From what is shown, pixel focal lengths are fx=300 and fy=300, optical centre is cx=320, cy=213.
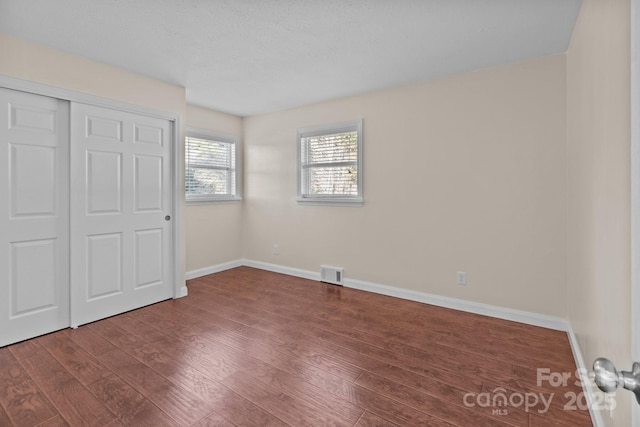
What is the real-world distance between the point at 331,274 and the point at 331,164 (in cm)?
156

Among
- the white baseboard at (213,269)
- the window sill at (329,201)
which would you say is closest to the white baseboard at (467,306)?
the window sill at (329,201)

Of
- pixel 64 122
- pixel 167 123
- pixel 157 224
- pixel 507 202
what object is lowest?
pixel 157 224

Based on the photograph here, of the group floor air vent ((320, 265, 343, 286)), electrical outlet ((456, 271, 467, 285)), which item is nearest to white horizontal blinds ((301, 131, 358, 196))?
floor air vent ((320, 265, 343, 286))

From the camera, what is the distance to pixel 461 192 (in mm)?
3254

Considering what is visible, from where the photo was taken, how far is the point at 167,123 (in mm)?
3561

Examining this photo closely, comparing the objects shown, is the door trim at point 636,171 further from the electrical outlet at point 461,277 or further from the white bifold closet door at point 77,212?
the white bifold closet door at point 77,212

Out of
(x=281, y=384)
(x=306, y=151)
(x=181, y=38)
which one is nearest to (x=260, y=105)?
(x=306, y=151)

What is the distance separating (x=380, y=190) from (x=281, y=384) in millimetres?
2539

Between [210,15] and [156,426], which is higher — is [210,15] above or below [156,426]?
above

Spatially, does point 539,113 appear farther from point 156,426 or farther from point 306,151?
point 156,426

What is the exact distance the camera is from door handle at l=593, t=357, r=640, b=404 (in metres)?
0.55

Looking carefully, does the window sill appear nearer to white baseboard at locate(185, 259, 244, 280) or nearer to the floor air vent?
the floor air vent

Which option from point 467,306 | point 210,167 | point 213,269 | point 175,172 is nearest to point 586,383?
point 467,306

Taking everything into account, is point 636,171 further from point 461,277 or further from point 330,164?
point 330,164
